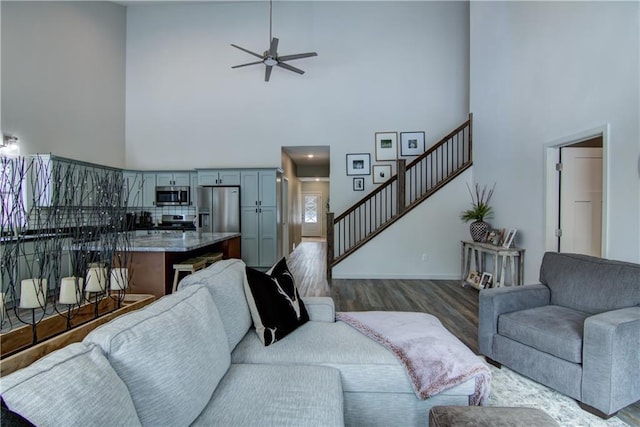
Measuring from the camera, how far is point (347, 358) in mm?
1629

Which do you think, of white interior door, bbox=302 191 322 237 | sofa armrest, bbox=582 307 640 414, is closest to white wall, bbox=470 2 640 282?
sofa armrest, bbox=582 307 640 414

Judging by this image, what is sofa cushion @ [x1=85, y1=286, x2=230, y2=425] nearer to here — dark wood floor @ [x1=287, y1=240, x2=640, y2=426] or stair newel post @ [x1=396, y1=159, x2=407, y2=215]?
dark wood floor @ [x1=287, y1=240, x2=640, y2=426]

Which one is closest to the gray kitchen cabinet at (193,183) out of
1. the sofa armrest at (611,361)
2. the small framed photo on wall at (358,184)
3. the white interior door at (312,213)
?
the small framed photo on wall at (358,184)

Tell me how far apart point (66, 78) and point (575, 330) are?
756 centimetres

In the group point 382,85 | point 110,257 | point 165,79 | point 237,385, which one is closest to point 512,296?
point 237,385

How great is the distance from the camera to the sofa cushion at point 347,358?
158cm

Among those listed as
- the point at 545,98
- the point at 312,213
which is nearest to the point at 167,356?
the point at 545,98

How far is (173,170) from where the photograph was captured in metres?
6.31

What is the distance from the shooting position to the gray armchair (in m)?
1.78

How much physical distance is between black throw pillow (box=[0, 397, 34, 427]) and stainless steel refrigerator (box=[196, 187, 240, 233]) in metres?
5.42

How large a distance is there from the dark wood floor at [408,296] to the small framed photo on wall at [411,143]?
256cm

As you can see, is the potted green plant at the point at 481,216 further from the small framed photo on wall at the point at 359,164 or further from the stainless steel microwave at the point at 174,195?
the stainless steel microwave at the point at 174,195

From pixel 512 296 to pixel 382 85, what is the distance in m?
4.95

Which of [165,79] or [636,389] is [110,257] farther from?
[165,79]
